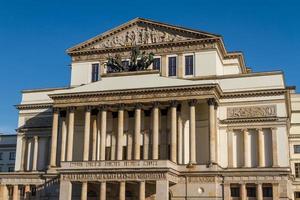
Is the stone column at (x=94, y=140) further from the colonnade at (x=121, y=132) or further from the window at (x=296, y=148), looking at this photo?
the window at (x=296, y=148)

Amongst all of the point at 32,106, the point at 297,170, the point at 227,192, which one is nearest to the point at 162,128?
the point at 227,192

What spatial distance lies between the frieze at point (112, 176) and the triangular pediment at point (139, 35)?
62.9 ft

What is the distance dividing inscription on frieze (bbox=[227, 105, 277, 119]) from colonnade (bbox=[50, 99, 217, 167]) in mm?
3421

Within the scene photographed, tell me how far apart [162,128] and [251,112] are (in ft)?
32.9

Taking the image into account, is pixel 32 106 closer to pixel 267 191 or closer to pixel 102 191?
pixel 102 191

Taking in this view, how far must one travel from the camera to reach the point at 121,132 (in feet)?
181

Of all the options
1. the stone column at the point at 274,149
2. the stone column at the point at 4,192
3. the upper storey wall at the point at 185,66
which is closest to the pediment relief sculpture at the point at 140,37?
the upper storey wall at the point at 185,66

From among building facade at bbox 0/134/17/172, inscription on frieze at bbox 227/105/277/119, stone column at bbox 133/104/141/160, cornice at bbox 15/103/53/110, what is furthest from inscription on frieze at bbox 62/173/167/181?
building facade at bbox 0/134/17/172

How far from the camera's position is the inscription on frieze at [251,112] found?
179 ft

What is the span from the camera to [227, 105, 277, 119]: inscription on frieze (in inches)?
2150

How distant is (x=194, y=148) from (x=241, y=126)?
6450 mm

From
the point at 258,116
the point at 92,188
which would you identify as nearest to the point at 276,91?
the point at 258,116

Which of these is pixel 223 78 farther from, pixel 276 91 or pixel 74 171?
pixel 74 171

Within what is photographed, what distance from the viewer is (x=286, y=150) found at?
5288 centimetres
